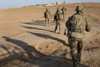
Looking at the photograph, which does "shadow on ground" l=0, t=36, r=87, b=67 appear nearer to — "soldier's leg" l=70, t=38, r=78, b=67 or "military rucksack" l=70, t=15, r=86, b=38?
"soldier's leg" l=70, t=38, r=78, b=67

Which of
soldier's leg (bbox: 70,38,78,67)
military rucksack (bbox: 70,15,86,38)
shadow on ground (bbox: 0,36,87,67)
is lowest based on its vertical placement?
shadow on ground (bbox: 0,36,87,67)

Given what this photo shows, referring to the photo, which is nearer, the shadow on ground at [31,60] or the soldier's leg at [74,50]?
the soldier's leg at [74,50]

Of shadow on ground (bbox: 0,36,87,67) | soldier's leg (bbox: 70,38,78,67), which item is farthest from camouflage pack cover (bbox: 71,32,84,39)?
shadow on ground (bbox: 0,36,87,67)

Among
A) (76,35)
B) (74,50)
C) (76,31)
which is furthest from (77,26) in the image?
(74,50)

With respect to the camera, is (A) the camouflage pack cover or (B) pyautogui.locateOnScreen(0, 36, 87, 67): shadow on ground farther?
(B) pyautogui.locateOnScreen(0, 36, 87, 67): shadow on ground

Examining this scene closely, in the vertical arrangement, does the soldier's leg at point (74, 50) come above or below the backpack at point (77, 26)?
below

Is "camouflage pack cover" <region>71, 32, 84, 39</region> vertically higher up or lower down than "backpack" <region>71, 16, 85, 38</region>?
lower down

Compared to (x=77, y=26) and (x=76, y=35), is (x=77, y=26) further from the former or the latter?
(x=76, y=35)

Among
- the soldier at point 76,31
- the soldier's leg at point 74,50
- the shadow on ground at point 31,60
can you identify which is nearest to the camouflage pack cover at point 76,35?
the soldier at point 76,31

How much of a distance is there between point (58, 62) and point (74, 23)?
65.8 inches

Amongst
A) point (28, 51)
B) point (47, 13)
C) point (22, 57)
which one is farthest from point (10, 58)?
→ point (47, 13)

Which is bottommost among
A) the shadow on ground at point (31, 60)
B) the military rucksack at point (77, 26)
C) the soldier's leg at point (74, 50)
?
the shadow on ground at point (31, 60)

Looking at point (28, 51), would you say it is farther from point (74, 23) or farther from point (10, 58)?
point (74, 23)

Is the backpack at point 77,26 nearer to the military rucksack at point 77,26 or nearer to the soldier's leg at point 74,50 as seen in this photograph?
the military rucksack at point 77,26
